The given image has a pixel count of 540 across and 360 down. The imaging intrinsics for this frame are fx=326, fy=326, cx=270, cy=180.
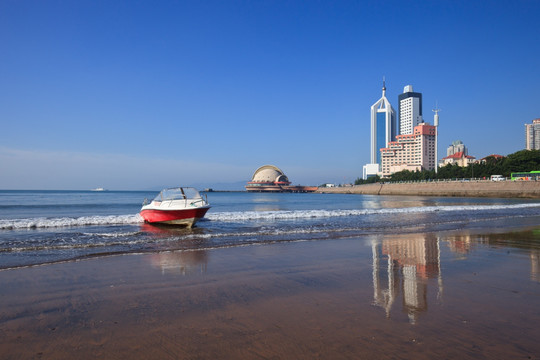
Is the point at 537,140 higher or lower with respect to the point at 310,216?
higher

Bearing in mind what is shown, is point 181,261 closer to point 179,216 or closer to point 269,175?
point 179,216

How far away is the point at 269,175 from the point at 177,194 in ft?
507

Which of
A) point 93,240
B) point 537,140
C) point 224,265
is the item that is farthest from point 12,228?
point 537,140

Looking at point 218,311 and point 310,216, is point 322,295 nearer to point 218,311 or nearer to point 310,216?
point 218,311

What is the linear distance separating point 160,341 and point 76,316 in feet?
4.84

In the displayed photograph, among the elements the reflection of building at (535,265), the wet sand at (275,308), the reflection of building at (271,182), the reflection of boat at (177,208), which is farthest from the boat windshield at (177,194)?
the reflection of building at (271,182)

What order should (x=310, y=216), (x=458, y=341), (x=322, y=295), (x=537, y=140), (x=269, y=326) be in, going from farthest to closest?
(x=537, y=140), (x=310, y=216), (x=322, y=295), (x=269, y=326), (x=458, y=341)

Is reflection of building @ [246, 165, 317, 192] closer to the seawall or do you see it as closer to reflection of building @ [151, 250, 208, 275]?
the seawall

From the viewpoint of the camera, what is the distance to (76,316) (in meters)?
4.02

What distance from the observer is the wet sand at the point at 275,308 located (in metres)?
3.11

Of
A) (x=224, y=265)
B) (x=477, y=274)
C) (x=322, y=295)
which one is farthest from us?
(x=224, y=265)

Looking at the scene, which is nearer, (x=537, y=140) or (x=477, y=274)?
(x=477, y=274)

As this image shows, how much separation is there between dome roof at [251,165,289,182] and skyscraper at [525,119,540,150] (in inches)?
5434

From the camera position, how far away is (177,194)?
54.3 feet
